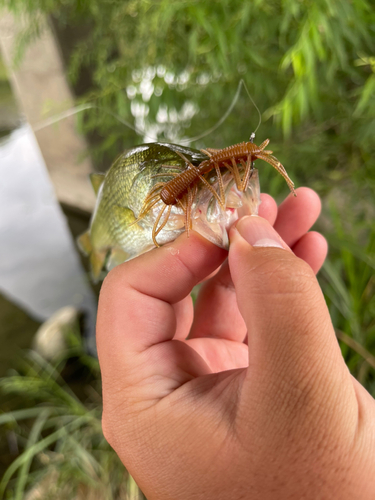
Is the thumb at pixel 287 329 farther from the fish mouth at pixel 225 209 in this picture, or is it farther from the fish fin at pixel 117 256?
the fish fin at pixel 117 256

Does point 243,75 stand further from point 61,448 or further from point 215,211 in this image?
point 61,448

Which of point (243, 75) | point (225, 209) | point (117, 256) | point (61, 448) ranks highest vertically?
point (243, 75)

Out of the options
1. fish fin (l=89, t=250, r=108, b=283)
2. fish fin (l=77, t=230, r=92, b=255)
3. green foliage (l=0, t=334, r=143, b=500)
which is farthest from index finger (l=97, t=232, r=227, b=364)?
green foliage (l=0, t=334, r=143, b=500)

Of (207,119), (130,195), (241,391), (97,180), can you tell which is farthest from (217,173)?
(207,119)

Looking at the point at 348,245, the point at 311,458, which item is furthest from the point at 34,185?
the point at 311,458

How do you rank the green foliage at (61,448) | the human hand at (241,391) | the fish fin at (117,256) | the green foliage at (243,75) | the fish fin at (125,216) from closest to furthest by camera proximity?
the human hand at (241,391) < the fish fin at (125,216) < the fish fin at (117,256) < the green foliage at (243,75) < the green foliage at (61,448)

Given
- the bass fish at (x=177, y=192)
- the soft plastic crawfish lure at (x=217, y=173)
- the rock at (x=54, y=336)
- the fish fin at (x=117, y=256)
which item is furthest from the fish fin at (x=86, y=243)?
the rock at (x=54, y=336)

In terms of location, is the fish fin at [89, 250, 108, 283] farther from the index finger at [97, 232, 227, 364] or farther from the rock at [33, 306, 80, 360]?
the rock at [33, 306, 80, 360]
